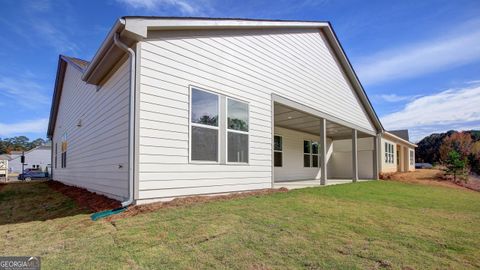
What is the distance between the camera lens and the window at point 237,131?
755cm

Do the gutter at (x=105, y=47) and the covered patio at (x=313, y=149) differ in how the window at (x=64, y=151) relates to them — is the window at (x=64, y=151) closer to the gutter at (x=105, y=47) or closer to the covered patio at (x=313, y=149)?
the gutter at (x=105, y=47)

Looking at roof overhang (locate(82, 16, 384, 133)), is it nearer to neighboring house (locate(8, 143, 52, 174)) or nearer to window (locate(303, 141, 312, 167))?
window (locate(303, 141, 312, 167))

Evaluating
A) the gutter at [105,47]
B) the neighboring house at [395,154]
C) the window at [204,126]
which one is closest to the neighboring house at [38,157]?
the gutter at [105,47]

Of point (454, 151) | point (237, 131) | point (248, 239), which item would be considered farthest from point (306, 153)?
point (248, 239)

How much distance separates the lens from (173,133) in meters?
6.04

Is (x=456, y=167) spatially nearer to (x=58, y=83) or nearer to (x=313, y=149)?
(x=313, y=149)

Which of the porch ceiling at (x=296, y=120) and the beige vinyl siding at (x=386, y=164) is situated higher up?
the porch ceiling at (x=296, y=120)

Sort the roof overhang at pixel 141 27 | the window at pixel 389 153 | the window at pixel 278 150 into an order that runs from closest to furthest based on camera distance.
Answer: the roof overhang at pixel 141 27 → the window at pixel 278 150 → the window at pixel 389 153

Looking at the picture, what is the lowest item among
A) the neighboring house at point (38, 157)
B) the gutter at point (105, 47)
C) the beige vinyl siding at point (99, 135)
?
the neighboring house at point (38, 157)

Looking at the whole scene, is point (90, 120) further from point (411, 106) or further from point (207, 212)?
point (411, 106)

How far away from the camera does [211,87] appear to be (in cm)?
704

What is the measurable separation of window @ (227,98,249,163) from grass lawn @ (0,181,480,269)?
1.97 metres

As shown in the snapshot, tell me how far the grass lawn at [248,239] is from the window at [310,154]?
1139 cm

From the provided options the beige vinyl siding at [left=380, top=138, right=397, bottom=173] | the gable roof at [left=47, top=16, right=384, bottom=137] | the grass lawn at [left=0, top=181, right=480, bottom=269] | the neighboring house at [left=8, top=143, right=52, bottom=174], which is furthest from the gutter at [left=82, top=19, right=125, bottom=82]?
the neighboring house at [left=8, top=143, right=52, bottom=174]
